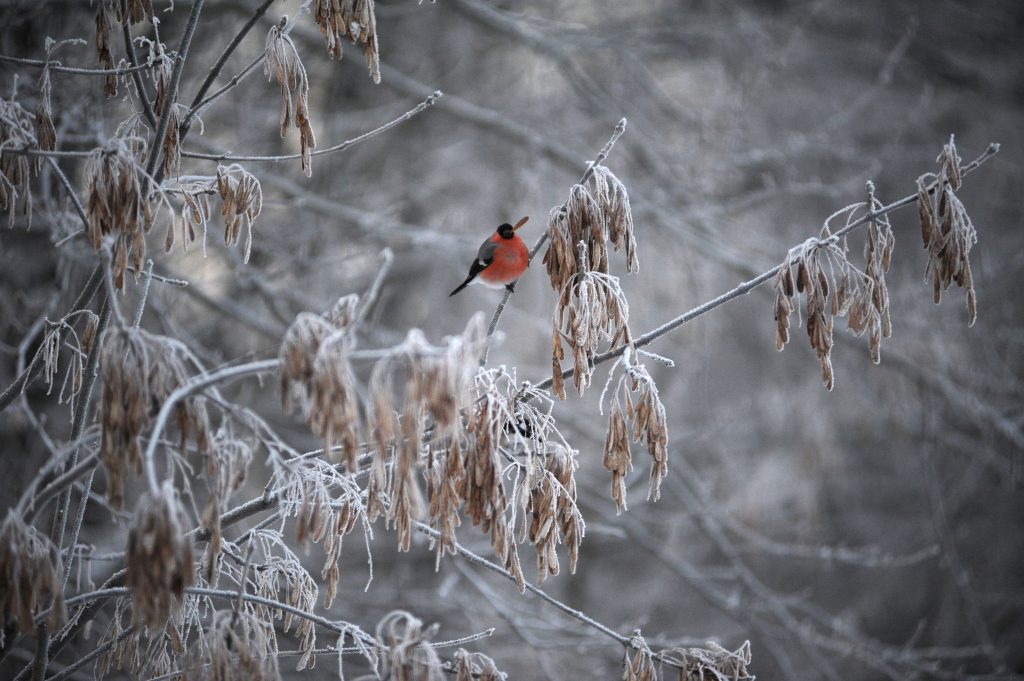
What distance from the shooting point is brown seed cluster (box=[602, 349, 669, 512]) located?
173cm

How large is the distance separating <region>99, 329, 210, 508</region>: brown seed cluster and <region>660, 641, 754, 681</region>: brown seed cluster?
1.12 m

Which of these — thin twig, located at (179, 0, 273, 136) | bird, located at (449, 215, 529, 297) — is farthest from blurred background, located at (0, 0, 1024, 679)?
thin twig, located at (179, 0, 273, 136)

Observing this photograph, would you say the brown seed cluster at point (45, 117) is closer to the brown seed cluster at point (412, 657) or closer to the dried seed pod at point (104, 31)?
the dried seed pod at point (104, 31)

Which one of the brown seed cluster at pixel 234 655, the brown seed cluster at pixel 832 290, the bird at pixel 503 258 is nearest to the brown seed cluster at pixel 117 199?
the brown seed cluster at pixel 234 655

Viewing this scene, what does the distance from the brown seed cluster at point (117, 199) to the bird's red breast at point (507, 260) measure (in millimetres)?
1592

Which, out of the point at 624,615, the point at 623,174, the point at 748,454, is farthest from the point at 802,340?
the point at 624,615

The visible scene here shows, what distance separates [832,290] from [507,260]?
1470 millimetres

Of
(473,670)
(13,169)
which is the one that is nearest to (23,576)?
(473,670)

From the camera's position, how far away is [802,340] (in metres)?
6.64

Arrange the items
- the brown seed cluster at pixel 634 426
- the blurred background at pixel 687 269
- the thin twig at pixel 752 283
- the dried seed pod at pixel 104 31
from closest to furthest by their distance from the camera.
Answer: the brown seed cluster at pixel 634 426 < the thin twig at pixel 752 283 < the dried seed pod at pixel 104 31 < the blurred background at pixel 687 269

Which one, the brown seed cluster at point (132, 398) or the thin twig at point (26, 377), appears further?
the thin twig at point (26, 377)

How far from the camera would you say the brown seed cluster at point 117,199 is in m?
1.67

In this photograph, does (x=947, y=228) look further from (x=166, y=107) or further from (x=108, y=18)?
(x=108, y=18)

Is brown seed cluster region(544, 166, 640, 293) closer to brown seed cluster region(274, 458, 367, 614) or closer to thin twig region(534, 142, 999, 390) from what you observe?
thin twig region(534, 142, 999, 390)
